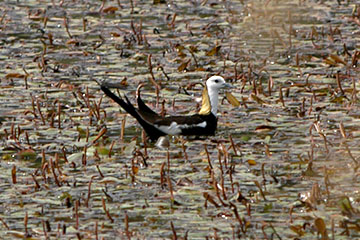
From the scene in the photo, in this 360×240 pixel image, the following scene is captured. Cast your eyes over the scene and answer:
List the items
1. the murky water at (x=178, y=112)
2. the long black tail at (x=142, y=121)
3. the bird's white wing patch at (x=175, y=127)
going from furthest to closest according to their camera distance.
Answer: the bird's white wing patch at (x=175, y=127)
the long black tail at (x=142, y=121)
the murky water at (x=178, y=112)

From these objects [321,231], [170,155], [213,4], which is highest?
[213,4]

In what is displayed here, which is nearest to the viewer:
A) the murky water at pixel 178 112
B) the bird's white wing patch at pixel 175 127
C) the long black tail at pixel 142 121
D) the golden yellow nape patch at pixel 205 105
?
the murky water at pixel 178 112

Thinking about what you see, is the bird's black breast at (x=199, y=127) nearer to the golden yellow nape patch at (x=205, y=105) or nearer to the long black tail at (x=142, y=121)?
the golden yellow nape patch at (x=205, y=105)

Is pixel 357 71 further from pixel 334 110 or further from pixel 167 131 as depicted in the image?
pixel 167 131

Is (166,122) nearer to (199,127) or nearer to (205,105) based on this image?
(199,127)

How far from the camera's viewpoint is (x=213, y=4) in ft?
48.8

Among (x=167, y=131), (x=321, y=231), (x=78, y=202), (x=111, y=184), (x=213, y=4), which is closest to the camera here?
(x=321, y=231)

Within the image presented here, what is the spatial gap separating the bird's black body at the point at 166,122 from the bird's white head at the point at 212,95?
157mm

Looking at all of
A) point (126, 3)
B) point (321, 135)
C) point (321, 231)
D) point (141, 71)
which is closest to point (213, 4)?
point (126, 3)

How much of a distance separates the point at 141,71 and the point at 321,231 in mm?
5666

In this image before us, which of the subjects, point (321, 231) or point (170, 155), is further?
point (170, 155)

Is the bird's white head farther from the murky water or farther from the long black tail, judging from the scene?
the long black tail

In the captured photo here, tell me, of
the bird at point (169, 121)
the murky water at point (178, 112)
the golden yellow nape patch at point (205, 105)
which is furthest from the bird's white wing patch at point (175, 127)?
the golden yellow nape patch at point (205, 105)

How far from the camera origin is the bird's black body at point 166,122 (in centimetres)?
927
